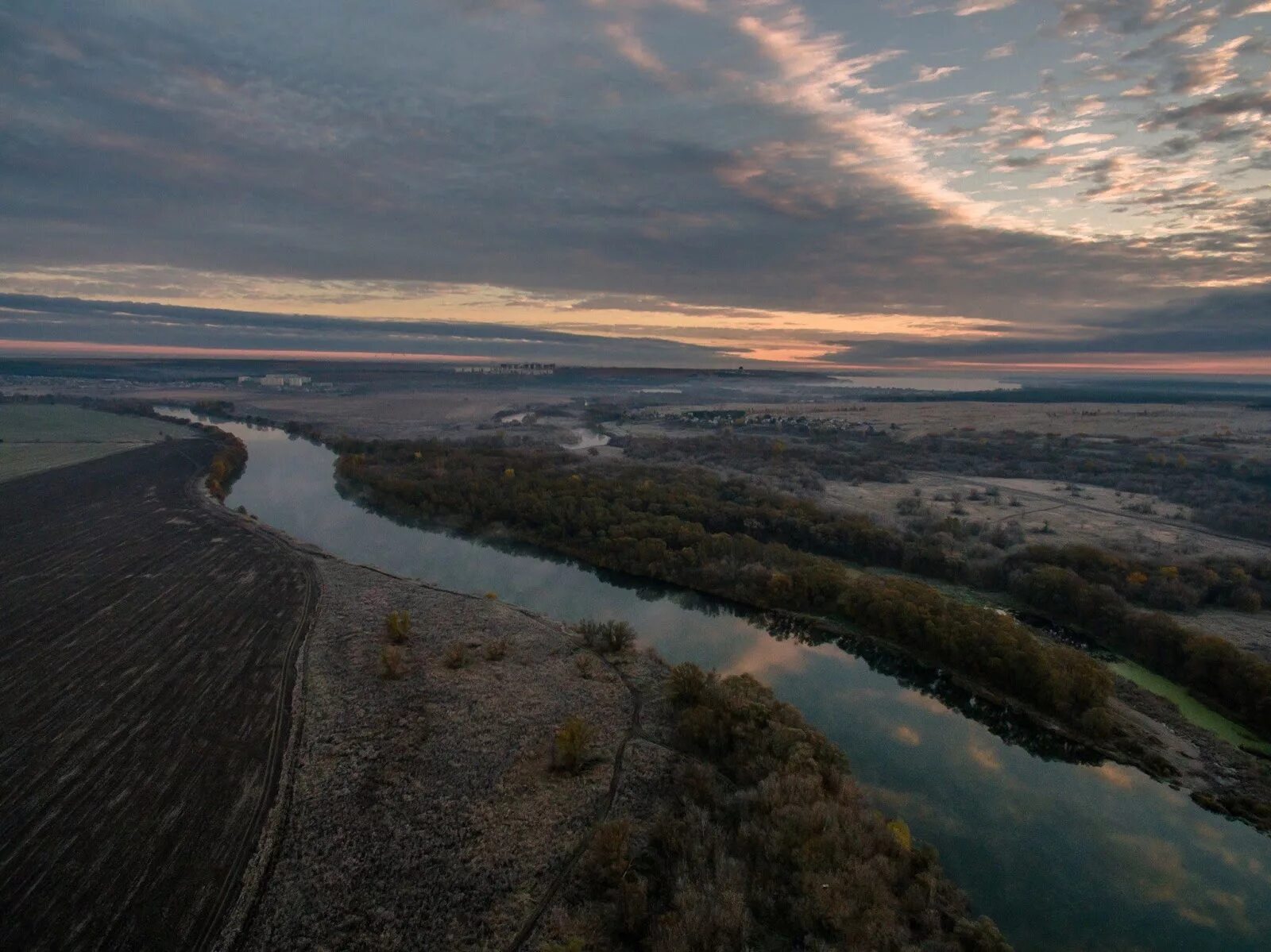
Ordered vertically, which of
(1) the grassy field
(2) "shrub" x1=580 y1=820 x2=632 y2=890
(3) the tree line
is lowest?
(1) the grassy field

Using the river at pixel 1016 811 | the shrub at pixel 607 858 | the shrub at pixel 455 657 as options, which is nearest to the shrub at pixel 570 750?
the shrub at pixel 607 858

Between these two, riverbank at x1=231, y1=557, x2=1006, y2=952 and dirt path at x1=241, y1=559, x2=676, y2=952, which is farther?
dirt path at x1=241, y1=559, x2=676, y2=952

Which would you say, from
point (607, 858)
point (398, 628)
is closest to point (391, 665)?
point (398, 628)

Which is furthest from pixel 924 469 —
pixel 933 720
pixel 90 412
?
pixel 90 412

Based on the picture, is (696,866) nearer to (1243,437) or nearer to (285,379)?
(1243,437)

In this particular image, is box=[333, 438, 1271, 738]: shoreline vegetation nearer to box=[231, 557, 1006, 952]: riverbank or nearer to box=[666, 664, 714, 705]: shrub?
box=[231, 557, 1006, 952]: riverbank

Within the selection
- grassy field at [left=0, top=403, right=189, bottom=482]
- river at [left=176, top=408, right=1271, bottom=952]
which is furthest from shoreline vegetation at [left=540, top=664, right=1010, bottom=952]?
grassy field at [left=0, top=403, right=189, bottom=482]
